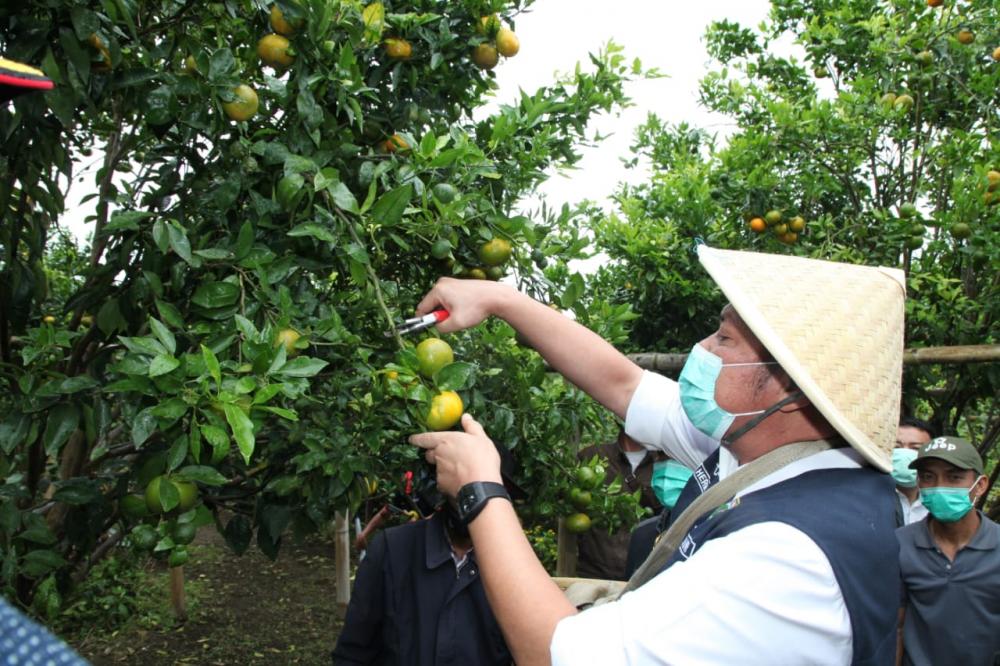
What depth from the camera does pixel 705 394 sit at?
4.90 feet

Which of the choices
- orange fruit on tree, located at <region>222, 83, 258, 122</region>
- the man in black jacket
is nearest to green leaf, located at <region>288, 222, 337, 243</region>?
orange fruit on tree, located at <region>222, 83, 258, 122</region>

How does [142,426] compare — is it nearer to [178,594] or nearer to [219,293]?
[219,293]

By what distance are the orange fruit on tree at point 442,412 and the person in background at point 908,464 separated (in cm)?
267

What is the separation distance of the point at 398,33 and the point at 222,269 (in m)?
0.75

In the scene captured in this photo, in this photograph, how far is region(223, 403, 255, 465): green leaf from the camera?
4.15 ft

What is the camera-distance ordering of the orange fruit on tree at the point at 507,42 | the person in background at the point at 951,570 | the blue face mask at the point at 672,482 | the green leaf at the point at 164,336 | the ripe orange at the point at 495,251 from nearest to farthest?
the green leaf at the point at 164,336 < the ripe orange at the point at 495,251 < the orange fruit on tree at the point at 507,42 < the blue face mask at the point at 672,482 < the person in background at the point at 951,570

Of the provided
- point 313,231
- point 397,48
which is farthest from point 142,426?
point 397,48

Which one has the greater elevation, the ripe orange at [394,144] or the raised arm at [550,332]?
the ripe orange at [394,144]

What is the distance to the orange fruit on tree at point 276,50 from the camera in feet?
5.81

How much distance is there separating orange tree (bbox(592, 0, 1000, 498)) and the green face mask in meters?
0.86

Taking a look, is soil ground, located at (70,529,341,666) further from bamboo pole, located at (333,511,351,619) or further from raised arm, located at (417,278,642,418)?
raised arm, located at (417,278,642,418)

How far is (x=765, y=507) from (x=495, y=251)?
37.5 inches

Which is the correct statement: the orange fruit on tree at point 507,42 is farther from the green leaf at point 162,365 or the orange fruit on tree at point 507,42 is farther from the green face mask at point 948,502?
the green face mask at point 948,502

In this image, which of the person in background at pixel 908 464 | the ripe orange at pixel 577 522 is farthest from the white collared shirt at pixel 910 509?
the ripe orange at pixel 577 522
